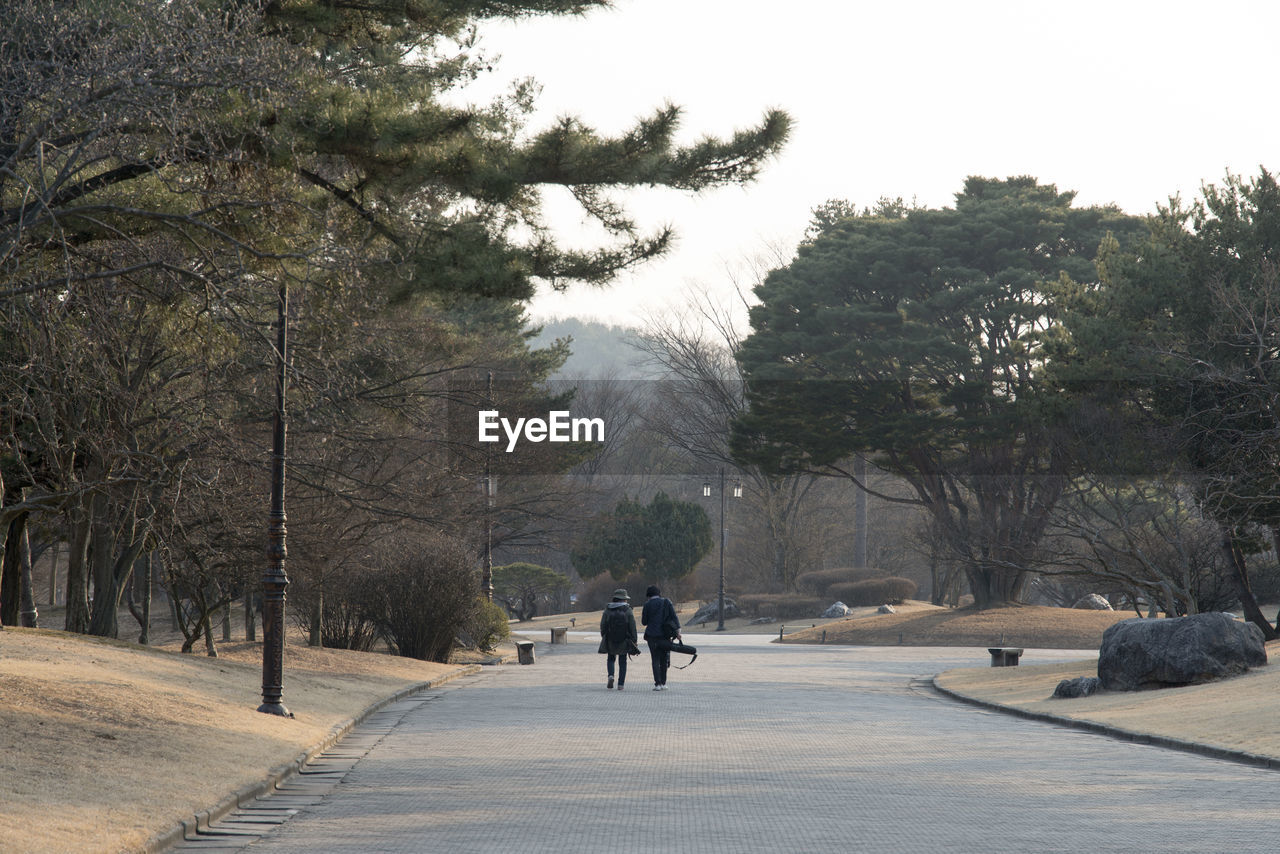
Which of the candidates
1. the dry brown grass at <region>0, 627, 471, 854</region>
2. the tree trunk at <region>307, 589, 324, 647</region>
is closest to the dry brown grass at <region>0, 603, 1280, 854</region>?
the dry brown grass at <region>0, 627, 471, 854</region>

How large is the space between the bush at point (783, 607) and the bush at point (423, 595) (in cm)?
3423

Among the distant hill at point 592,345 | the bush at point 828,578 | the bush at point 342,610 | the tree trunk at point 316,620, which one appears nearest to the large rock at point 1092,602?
the bush at point 828,578

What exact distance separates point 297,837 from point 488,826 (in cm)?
130

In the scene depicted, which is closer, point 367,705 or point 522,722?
point 522,722

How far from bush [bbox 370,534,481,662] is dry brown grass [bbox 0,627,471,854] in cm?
580

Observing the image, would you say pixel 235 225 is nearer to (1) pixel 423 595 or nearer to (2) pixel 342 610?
(1) pixel 423 595

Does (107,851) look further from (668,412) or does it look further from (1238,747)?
(668,412)

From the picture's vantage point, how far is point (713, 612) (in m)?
62.8

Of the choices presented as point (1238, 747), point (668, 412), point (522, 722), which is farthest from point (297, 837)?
point (668, 412)

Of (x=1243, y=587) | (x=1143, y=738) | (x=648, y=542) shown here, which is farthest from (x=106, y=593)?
(x=648, y=542)

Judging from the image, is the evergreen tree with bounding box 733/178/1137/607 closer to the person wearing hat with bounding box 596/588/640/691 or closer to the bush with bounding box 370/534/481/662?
the bush with bounding box 370/534/481/662

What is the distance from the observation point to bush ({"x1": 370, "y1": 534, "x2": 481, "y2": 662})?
28188 mm

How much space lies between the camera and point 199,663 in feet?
66.5

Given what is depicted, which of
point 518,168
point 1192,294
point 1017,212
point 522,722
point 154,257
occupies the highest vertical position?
point 1017,212
